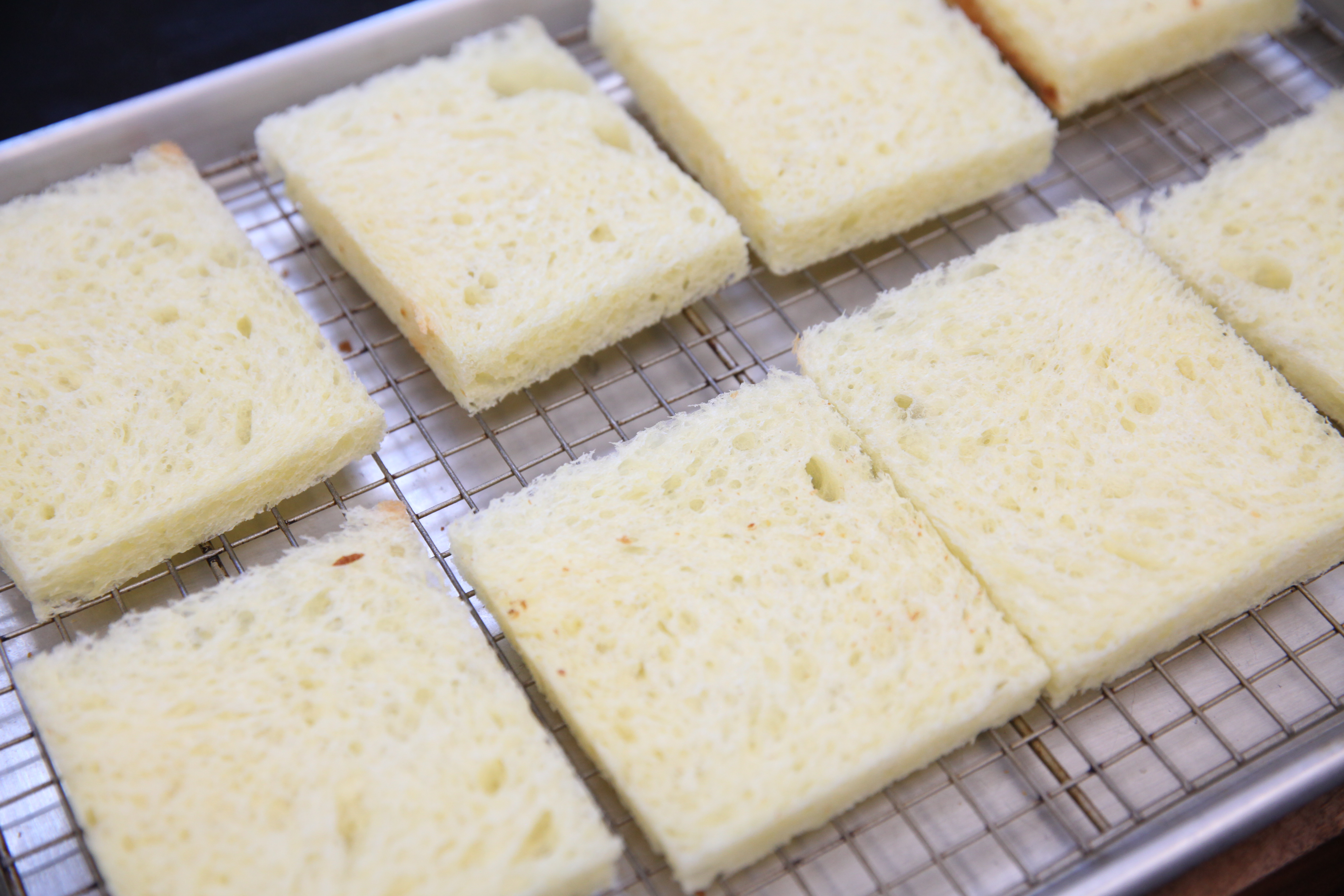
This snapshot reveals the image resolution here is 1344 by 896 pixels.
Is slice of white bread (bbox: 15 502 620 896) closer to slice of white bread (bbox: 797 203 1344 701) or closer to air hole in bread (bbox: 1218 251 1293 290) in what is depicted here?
slice of white bread (bbox: 797 203 1344 701)

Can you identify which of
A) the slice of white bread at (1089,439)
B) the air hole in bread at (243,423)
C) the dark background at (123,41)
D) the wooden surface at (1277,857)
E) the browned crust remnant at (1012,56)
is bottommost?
the wooden surface at (1277,857)

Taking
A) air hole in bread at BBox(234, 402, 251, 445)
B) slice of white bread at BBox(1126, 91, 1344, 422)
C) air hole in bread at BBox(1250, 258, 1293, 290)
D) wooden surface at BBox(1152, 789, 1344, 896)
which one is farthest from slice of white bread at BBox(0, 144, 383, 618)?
air hole in bread at BBox(1250, 258, 1293, 290)

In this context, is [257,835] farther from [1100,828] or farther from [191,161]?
[191,161]

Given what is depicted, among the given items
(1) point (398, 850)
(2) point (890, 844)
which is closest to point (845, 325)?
(2) point (890, 844)

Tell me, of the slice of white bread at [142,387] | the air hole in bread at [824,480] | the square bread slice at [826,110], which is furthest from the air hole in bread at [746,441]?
the slice of white bread at [142,387]

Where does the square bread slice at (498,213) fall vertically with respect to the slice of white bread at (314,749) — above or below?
above

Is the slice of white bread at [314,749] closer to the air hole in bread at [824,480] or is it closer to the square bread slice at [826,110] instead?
the air hole in bread at [824,480]
